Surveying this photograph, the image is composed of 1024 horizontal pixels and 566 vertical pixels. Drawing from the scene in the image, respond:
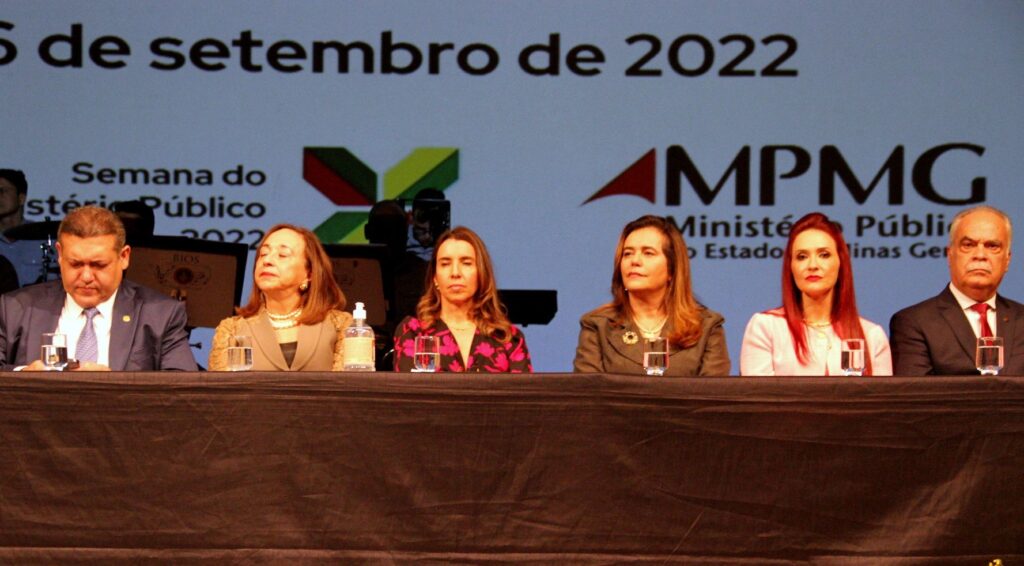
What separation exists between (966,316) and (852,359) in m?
0.77

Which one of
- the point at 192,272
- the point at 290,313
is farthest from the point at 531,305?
the point at 290,313

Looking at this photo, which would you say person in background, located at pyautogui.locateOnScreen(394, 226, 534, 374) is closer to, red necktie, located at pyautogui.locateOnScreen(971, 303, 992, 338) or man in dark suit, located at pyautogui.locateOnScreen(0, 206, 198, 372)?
man in dark suit, located at pyautogui.locateOnScreen(0, 206, 198, 372)

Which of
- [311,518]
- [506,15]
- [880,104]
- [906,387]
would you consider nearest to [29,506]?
[311,518]

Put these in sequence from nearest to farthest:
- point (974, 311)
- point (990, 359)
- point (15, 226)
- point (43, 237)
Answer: point (990, 359) → point (974, 311) → point (43, 237) → point (15, 226)

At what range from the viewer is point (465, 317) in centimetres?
379

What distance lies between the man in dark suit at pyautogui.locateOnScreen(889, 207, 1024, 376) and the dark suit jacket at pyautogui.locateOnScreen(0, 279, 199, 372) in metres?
2.05

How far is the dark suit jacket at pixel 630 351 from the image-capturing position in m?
3.59

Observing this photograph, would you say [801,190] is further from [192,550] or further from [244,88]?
[192,550]

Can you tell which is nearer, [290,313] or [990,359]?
[990,359]

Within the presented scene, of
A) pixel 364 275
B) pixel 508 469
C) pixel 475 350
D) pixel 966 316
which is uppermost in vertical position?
pixel 364 275

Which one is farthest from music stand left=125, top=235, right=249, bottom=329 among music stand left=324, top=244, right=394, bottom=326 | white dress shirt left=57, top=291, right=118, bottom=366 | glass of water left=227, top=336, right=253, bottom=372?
glass of water left=227, top=336, right=253, bottom=372

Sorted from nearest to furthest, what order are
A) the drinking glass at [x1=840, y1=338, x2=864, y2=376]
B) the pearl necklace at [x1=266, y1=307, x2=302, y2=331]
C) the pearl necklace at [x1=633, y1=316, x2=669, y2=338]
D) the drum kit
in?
1. the drinking glass at [x1=840, y1=338, x2=864, y2=376]
2. the pearl necklace at [x1=633, y1=316, x2=669, y2=338]
3. the pearl necklace at [x1=266, y1=307, x2=302, y2=331]
4. the drum kit

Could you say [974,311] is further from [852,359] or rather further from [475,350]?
[475,350]

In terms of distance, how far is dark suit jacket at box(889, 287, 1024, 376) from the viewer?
355cm
